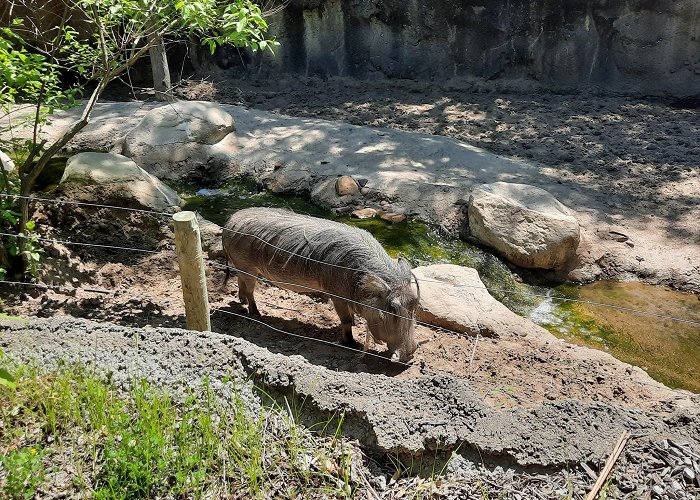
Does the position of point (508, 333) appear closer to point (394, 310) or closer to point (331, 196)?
point (394, 310)

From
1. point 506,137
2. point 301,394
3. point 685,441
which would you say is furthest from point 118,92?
point 685,441

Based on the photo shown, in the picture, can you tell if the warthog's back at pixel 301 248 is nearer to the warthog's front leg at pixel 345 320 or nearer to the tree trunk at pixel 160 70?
the warthog's front leg at pixel 345 320

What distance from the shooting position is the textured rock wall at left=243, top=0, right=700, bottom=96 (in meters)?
11.4

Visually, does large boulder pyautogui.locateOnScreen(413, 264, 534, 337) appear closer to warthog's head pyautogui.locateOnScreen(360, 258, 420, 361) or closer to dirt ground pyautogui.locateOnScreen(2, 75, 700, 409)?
dirt ground pyautogui.locateOnScreen(2, 75, 700, 409)

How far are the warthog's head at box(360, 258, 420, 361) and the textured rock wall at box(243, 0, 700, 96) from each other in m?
8.09

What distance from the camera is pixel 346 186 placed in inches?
308

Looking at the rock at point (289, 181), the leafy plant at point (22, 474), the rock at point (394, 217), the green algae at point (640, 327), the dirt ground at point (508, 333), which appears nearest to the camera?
the leafy plant at point (22, 474)

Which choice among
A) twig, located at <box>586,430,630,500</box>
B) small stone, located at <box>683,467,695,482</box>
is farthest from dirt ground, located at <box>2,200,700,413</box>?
small stone, located at <box>683,467,695,482</box>

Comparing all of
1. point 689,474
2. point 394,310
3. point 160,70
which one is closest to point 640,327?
point 394,310

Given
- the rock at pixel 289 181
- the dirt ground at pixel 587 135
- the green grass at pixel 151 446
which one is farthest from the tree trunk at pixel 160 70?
the green grass at pixel 151 446

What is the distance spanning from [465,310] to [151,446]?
3.13m

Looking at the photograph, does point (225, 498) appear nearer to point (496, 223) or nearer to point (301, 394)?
point (301, 394)

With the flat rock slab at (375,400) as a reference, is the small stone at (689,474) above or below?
below

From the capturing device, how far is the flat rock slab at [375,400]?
3.48 meters
